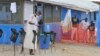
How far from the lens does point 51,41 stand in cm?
1962

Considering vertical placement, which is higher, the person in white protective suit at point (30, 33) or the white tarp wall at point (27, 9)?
the white tarp wall at point (27, 9)

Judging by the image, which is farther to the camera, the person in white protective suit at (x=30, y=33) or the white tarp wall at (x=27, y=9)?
the white tarp wall at (x=27, y=9)

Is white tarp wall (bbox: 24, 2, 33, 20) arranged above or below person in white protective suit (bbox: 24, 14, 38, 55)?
above

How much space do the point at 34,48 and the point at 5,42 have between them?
4932 mm

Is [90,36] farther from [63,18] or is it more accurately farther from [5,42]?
[5,42]

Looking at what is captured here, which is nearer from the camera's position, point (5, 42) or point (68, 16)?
point (5, 42)

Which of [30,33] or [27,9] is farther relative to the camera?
[27,9]

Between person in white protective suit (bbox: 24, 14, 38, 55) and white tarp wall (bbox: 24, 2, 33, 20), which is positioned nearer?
person in white protective suit (bbox: 24, 14, 38, 55)

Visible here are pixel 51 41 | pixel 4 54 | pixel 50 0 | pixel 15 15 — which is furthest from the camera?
pixel 50 0

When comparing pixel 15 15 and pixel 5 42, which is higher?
pixel 15 15

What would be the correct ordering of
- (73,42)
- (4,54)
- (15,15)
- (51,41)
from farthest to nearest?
(73,42) < (15,15) < (51,41) < (4,54)

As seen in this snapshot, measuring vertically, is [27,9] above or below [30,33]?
above

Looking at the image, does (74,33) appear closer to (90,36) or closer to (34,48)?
(90,36)

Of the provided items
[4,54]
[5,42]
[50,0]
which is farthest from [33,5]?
[4,54]
